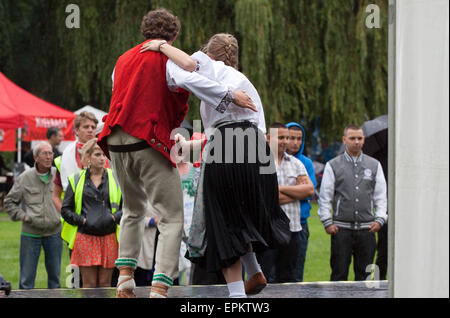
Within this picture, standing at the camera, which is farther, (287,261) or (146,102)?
(287,261)

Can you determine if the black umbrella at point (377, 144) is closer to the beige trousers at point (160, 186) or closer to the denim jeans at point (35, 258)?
the denim jeans at point (35, 258)

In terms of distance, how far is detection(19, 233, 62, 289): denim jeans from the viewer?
7.52 m

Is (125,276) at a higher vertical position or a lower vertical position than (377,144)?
lower

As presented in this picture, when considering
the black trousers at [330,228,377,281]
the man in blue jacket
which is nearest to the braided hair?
the man in blue jacket

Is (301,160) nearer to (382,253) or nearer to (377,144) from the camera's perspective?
(377,144)

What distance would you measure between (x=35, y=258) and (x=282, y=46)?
34.4ft

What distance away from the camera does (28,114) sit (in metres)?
15.0

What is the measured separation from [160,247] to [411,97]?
6.38 ft

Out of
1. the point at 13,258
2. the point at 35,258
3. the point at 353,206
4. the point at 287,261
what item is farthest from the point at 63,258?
the point at 353,206

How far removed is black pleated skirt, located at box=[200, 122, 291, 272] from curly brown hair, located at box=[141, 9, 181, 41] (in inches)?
26.6

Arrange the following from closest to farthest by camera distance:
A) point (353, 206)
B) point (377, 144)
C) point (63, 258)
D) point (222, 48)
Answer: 1. point (222, 48)
2. point (353, 206)
3. point (377, 144)
4. point (63, 258)

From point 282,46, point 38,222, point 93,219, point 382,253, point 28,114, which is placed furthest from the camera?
point 282,46
